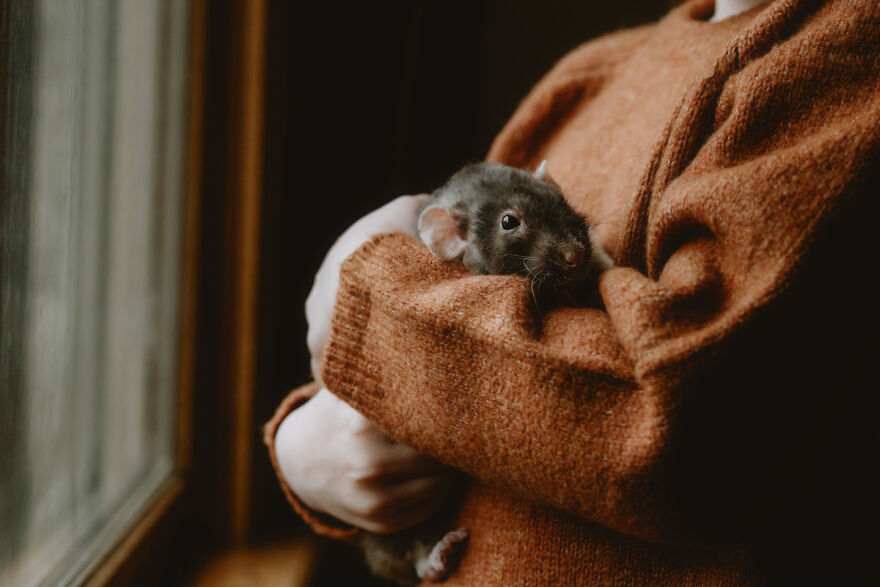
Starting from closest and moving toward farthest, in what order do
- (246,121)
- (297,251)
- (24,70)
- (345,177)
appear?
(24,70), (246,121), (297,251), (345,177)

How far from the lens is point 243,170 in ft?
5.21

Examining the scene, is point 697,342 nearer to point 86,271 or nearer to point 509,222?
point 509,222

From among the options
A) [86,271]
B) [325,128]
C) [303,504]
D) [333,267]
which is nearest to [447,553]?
[303,504]

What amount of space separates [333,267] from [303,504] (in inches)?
17.1

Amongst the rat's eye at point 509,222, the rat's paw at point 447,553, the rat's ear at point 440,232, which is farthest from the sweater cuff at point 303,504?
the rat's eye at point 509,222

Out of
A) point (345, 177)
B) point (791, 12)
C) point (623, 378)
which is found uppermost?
point (791, 12)

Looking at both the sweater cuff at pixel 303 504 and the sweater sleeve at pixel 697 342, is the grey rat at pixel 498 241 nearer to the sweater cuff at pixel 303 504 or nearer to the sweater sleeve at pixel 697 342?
the sweater cuff at pixel 303 504

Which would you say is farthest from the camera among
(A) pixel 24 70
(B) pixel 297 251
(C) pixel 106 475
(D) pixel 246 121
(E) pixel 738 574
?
(B) pixel 297 251

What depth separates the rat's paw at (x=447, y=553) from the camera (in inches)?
37.8

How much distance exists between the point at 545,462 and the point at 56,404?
852 mm

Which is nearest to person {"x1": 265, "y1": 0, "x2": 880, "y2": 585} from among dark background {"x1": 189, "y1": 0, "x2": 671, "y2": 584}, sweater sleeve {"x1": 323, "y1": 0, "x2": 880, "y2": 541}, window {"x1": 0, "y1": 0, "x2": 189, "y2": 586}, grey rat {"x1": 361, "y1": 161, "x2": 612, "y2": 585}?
sweater sleeve {"x1": 323, "y1": 0, "x2": 880, "y2": 541}

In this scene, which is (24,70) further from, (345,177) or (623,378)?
(345,177)

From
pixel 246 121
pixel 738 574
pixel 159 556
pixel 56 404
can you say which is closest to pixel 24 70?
pixel 56 404

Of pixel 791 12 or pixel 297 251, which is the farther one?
pixel 297 251
